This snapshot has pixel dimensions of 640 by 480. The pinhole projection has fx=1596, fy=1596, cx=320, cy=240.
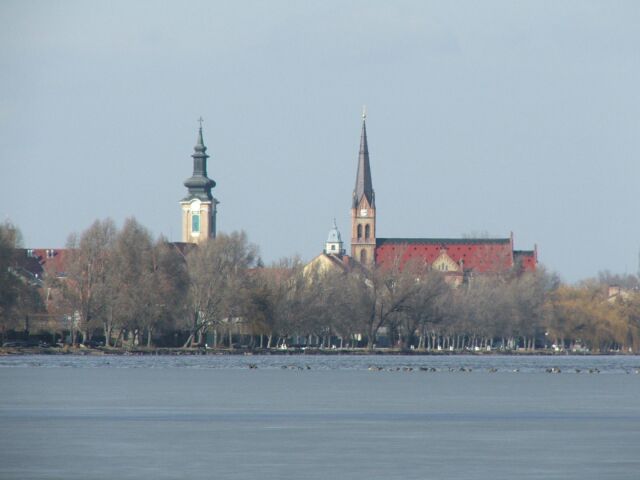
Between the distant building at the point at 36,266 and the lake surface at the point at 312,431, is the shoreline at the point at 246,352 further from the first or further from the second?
the lake surface at the point at 312,431

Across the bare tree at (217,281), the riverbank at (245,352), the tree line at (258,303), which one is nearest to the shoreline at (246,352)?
the riverbank at (245,352)

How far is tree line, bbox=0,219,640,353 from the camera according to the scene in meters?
122

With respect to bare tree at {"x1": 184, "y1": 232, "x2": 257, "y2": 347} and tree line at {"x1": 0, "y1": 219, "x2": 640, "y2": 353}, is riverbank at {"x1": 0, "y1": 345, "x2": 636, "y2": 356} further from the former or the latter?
bare tree at {"x1": 184, "y1": 232, "x2": 257, "y2": 347}

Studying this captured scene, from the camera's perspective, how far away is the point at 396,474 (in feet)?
95.0

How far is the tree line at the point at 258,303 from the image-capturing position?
400 ft

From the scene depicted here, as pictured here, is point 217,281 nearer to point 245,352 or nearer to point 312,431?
point 245,352

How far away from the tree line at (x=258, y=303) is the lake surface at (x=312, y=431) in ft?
175

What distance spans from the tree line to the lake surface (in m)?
53.3

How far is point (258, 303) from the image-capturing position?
131 meters

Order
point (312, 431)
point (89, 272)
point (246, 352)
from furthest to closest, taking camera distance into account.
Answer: point (246, 352) → point (89, 272) → point (312, 431)

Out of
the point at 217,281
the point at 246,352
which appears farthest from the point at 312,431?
the point at 246,352

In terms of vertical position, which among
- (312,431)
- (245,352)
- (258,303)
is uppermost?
(258,303)

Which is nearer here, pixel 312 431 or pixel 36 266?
pixel 312 431

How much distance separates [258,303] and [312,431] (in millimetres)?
93099
